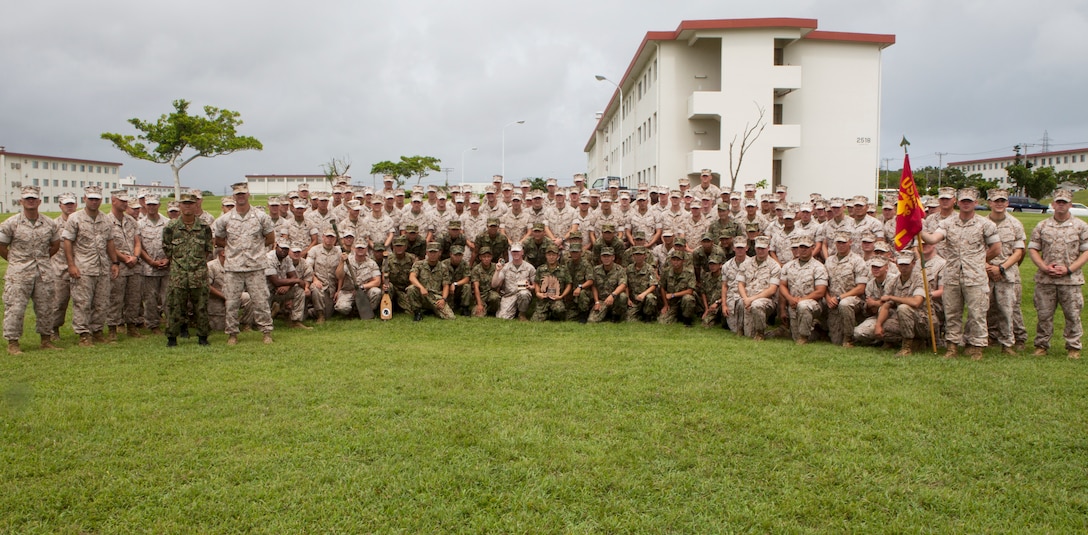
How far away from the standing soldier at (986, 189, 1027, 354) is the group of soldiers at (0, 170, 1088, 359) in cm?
2

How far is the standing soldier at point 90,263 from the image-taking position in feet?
29.8

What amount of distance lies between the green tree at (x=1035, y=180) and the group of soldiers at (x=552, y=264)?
2287 inches

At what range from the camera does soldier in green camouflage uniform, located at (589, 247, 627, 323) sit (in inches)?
451

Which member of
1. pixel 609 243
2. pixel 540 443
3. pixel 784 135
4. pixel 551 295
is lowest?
pixel 540 443

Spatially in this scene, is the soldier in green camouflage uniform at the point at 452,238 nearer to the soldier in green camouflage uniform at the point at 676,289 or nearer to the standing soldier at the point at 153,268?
the soldier in green camouflage uniform at the point at 676,289

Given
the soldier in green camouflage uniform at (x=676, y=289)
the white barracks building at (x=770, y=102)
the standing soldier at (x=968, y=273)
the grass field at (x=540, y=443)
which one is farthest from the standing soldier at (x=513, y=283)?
the white barracks building at (x=770, y=102)

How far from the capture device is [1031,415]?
5.97 m

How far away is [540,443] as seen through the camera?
5328mm

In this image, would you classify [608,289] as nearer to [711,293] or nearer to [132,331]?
[711,293]

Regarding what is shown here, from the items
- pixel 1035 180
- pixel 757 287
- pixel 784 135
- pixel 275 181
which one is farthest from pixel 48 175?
pixel 1035 180

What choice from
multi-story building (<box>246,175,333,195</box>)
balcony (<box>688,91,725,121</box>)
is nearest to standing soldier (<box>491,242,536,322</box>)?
balcony (<box>688,91,725,121</box>)

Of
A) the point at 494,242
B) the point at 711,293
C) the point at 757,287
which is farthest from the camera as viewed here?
the point at 494,242

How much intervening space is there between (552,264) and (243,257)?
4.84 metres

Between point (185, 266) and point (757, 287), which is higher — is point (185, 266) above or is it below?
above
